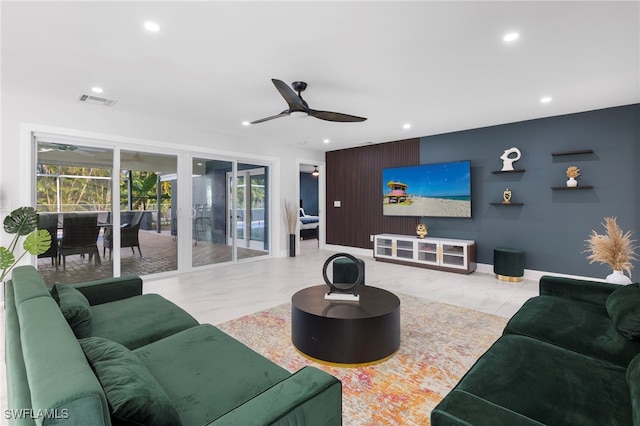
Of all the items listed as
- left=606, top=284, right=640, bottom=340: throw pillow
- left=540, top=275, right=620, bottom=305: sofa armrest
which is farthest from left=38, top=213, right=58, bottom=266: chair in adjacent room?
left=606, top=284, right=640, bottom=340: throw pillow

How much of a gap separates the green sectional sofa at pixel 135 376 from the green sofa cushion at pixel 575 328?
1480mm

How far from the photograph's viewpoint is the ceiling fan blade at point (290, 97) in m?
2.89

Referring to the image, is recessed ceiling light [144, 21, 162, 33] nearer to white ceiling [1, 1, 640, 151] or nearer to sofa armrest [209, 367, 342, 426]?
white ceiling [1, 1, 640, 151]

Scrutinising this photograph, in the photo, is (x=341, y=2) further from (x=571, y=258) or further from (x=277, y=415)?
(x=571, y=258)

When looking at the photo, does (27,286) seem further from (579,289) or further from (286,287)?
(579,289)

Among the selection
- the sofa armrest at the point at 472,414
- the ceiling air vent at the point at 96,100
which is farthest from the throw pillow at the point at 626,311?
the ceiling air vent at the point at 96,100

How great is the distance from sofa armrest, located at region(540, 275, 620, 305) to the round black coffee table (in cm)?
127

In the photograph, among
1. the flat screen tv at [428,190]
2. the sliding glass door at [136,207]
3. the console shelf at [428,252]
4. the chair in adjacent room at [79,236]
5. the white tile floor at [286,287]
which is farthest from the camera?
the flat screen tv at [428,190]

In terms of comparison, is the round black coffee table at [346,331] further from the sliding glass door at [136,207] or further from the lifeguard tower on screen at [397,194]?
the lifeguard tower on screen at [397,194]

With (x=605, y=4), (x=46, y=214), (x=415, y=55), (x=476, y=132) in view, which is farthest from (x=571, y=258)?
(x=46, y=214)

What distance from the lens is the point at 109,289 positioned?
248 cm

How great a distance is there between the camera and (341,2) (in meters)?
2.11

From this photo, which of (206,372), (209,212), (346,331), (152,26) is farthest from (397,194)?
(206,372)

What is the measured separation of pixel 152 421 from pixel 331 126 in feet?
16.3
